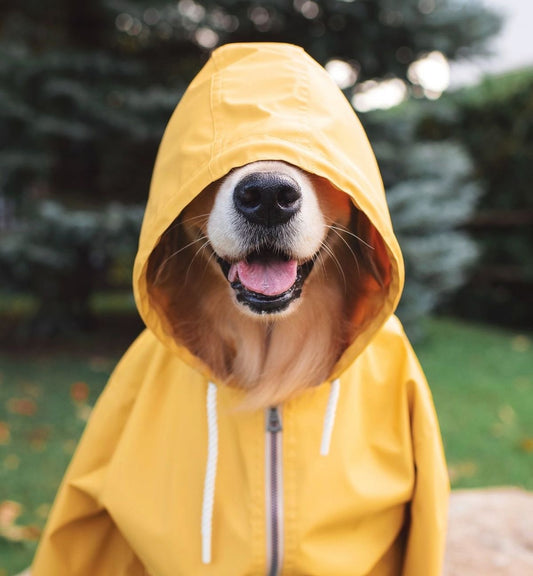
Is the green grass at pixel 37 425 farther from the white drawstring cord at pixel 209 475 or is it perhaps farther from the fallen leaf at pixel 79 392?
the white drawstring cord at pixel 209 475

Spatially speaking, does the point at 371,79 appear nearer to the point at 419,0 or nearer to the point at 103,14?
the point at 419,0

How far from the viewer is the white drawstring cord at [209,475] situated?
5.17 feet

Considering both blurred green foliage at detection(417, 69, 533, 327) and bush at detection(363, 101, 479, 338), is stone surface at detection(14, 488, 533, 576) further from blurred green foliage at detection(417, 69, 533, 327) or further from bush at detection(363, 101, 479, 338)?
blurred green foliage at detection(417, 69, 533, 327)

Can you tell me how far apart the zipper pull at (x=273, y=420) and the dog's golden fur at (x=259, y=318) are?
4.1 inches

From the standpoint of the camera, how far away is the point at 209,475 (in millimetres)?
1595

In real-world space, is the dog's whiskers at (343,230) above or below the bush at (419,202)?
above

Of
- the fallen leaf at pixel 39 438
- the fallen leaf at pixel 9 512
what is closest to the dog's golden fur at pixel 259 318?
the fallen leaf at pixel 9 512

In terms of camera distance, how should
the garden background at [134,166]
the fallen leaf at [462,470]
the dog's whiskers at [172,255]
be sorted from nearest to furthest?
the dog's whiskers at [172,255] → the fallen leaf at [462,470] → the garden background at [134,166]

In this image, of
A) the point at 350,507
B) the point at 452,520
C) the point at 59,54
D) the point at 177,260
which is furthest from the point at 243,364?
the point at 59,54

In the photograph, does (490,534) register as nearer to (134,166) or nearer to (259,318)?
(259,318)

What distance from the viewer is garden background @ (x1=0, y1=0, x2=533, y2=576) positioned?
4.62 m

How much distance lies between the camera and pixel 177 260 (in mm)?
1787

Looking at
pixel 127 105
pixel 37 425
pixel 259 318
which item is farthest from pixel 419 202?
pixel 259 318

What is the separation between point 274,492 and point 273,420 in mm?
190
